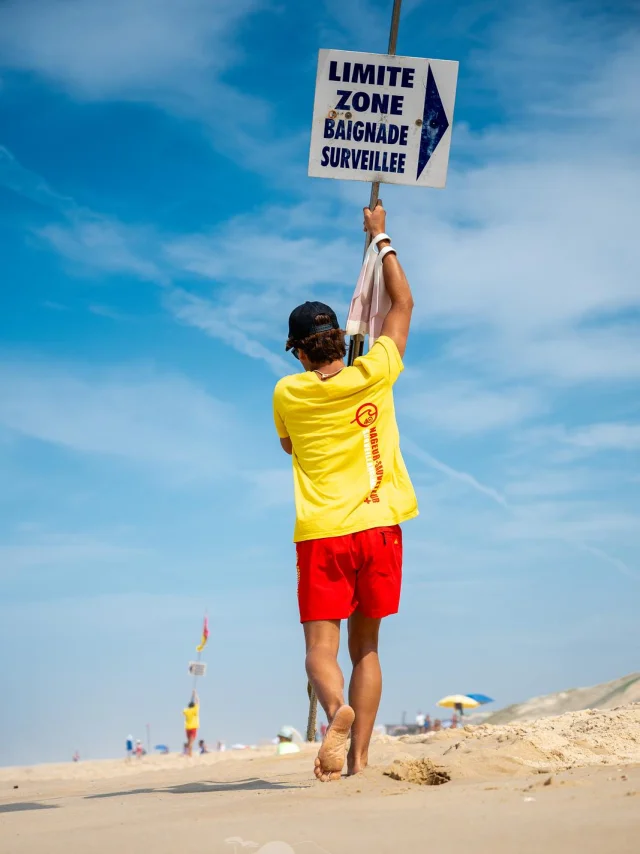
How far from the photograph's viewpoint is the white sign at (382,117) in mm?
5508

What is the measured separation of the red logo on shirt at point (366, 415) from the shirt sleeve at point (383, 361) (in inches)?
5.1

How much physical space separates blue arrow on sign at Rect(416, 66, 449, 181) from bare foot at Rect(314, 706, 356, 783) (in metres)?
3.43

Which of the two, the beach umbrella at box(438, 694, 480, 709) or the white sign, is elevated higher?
the white sign

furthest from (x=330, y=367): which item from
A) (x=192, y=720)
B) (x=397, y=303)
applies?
(x=192, y=720)

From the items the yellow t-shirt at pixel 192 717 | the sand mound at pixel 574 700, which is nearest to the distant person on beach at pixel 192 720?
the yellow t-shirt at pixel 192 717

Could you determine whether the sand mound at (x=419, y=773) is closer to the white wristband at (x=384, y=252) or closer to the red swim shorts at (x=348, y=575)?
the red swim shorts at (x=348, y=575)

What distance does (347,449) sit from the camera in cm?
402

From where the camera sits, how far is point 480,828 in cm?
228

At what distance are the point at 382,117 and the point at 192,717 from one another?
54.6 ft

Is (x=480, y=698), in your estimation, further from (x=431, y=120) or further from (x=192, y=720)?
(x=431, y=120)

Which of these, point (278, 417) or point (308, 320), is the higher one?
point (308, 320)

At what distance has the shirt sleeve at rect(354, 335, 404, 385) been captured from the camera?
13.3 ft

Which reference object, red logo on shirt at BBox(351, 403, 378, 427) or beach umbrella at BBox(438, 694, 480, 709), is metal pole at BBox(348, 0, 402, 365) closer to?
red logo on shirt at BBox(351, 403, 378, 427)

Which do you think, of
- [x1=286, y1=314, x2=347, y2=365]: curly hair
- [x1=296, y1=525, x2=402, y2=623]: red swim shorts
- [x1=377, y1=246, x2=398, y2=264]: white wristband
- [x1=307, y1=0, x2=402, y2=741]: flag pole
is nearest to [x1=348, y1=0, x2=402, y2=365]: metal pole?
[x1=307, y1=0, x2=402, y2=741]: flag pole
